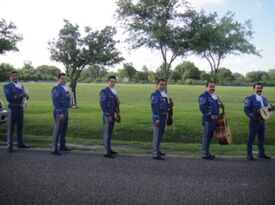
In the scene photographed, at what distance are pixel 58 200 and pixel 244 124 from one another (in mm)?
12132

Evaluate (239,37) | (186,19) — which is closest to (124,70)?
(239,37)

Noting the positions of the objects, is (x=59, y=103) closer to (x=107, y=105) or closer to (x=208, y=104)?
(x=107, y=105)

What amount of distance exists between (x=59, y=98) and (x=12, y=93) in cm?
125

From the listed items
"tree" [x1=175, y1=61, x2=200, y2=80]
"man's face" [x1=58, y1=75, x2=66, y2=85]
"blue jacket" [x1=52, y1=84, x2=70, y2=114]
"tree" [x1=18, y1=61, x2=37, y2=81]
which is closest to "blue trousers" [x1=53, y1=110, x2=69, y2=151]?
"blue jacket" [x1=52, y1=84, x2=70, y2=114]

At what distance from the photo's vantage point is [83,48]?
2519 centimetres

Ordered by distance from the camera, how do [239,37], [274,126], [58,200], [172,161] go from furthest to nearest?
[239,37] < [274,126] < [172,161] < [58,200]

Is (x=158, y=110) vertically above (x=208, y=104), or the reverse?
(x=208, y=104)

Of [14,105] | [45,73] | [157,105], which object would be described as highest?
[45,73]

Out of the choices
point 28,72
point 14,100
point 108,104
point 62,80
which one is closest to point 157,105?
point 108,104

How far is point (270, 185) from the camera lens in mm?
8117

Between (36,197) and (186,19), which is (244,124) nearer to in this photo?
(186,19)

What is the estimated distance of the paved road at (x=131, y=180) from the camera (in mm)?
7004

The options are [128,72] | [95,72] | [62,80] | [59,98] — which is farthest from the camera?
[128,72]

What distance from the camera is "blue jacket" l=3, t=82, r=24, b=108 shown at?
11648 millimetres
